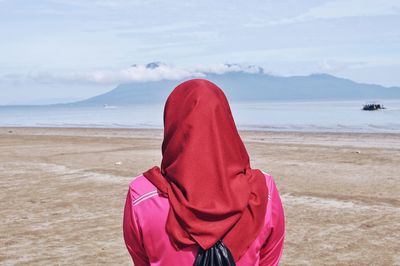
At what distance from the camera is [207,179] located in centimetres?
194

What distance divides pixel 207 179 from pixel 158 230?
295 mm

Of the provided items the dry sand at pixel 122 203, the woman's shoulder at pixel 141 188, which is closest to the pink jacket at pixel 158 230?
the woman's shoulder at pixel 141 188

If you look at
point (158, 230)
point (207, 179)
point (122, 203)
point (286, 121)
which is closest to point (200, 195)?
point (207, 179)

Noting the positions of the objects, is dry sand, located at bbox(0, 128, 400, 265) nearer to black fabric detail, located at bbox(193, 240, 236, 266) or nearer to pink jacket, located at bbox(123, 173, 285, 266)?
pink jacket, located at bbox(123, 173, 285, 266)

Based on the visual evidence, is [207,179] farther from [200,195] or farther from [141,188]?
[141,188]

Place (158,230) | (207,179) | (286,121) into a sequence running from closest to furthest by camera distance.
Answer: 1. (207,179)
2. (158,230)
3. (286,121)

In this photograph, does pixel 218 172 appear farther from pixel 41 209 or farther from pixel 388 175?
pixel 388 175

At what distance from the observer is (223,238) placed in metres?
2.02

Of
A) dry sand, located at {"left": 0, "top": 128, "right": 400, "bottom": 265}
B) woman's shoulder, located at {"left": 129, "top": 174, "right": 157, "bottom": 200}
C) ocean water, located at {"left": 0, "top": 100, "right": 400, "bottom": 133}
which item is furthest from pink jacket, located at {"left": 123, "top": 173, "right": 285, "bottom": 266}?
ocean water, located at {"left": 0, "top": 100, "right": 400, "bottom": 133}

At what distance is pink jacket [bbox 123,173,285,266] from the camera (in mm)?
2049

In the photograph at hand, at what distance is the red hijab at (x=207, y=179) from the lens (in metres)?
1.94

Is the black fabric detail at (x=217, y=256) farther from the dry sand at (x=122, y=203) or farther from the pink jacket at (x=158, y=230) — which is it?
the dry sand at (x=122, y=203)

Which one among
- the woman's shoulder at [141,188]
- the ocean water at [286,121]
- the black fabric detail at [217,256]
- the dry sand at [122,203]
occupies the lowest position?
the ocean water at [286,121]

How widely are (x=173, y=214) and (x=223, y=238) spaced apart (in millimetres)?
207
